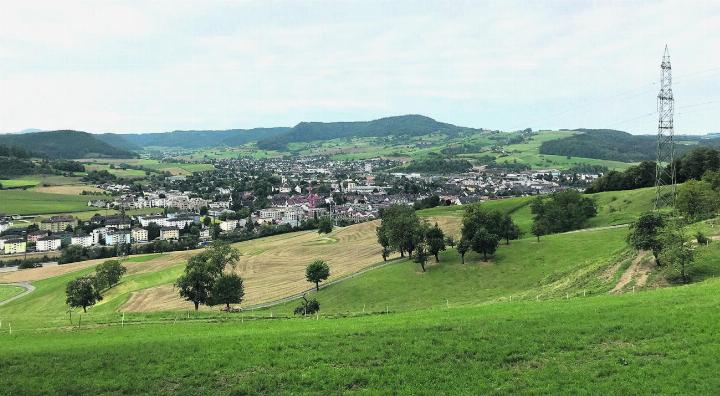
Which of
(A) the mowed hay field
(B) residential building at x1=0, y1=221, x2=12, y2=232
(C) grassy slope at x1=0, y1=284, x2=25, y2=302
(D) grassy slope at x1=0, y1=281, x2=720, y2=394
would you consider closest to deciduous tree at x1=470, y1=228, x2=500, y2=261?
(A) the mowed hay field

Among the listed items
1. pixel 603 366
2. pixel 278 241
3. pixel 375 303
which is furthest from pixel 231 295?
pixel 278 241

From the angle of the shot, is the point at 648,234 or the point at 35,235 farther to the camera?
the point at 35,235

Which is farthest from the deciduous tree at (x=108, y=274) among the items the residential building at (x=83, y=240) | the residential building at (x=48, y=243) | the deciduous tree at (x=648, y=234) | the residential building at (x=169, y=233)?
the residential building at (x=83, y=240)

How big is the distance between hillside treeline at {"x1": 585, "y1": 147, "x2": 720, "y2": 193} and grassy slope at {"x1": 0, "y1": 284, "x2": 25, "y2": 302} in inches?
5414

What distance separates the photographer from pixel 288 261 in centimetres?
9975

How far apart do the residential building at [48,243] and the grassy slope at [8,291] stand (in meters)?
60.3

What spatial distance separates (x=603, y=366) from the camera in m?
19.1

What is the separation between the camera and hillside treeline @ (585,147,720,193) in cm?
10938

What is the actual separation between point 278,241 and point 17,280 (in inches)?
2368

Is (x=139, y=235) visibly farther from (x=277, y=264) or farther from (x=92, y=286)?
(x=277, y=264)

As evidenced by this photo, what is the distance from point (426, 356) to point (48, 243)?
17943 cm

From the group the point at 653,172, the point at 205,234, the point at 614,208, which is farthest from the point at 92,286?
the point at 653,172

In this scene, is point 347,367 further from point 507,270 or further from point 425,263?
point 425,263

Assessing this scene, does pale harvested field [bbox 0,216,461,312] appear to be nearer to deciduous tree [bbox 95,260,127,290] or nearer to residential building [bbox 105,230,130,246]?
deciduous tree [bbox 95,260,127,290]
